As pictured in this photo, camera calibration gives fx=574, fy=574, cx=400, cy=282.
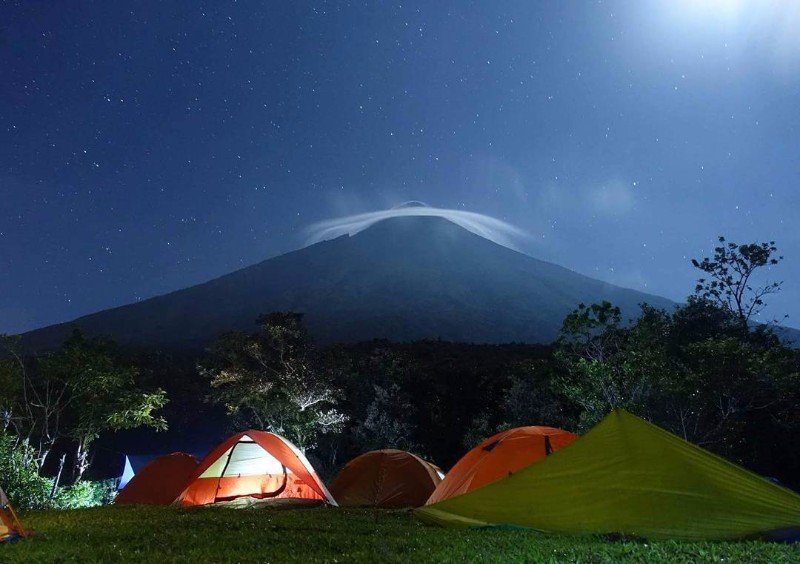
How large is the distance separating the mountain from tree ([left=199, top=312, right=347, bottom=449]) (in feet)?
147

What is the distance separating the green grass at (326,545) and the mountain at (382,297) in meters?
58.9

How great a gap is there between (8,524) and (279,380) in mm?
A: 14256

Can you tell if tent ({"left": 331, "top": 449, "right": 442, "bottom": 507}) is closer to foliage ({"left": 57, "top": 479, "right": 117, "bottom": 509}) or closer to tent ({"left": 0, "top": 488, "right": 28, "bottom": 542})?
foliage ({"left": 57, "top": 479, "right": 117, "bottom": 509})

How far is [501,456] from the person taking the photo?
9.47 m

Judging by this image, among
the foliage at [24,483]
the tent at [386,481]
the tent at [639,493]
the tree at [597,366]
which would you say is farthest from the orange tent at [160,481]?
the tent at [639,493]

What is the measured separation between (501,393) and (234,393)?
1313cm

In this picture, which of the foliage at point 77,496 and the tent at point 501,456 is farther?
the foliage at point 77,496

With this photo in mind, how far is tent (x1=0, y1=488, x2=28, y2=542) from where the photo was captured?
6.48 metres

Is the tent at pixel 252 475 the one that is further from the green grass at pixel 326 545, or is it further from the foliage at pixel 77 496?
the green grass at pixel 326 545

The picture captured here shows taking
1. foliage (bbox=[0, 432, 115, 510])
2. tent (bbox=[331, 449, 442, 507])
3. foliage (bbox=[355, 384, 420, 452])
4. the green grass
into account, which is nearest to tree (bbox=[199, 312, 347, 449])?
foliage (bbox=[355, 384, 420, 452])

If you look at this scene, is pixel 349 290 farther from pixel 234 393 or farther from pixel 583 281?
pixel 234 393

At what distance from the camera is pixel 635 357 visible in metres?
14.5

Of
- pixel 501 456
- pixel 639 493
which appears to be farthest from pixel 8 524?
pixel 639 493

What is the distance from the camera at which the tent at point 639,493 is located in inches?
235
